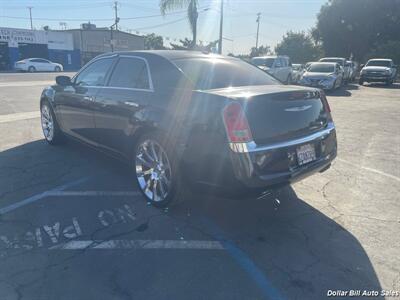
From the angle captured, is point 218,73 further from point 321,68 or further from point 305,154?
point 321,68

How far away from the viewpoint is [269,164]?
10.1ft

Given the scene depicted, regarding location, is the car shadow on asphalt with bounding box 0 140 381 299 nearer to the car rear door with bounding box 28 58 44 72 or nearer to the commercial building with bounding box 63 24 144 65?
the car rear door with bounding box 28 58 44 72

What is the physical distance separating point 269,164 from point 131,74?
2156 millimetres

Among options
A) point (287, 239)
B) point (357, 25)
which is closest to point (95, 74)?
point (287, 239)

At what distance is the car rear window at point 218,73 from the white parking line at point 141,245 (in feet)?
5.03

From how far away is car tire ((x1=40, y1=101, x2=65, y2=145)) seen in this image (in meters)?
6.01

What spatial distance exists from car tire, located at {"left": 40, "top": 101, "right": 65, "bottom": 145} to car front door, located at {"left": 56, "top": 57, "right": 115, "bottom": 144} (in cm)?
35

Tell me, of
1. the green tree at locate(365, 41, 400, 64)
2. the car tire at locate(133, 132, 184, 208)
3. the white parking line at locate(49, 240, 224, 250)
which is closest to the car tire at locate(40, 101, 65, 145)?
the car tire at locate(133, 132, 184, 208)

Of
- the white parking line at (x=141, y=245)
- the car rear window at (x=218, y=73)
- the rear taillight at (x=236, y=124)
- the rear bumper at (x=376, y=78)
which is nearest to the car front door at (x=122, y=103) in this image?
the car rear window at (x=218, y=73)

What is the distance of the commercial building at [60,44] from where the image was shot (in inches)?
1673

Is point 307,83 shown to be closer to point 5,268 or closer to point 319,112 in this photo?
point 319,112

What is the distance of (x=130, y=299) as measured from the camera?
2521mm

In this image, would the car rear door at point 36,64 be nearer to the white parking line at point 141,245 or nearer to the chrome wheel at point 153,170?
the chrome wheel at point 153,170

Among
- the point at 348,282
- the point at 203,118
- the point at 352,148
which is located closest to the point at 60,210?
the point at 203,118
